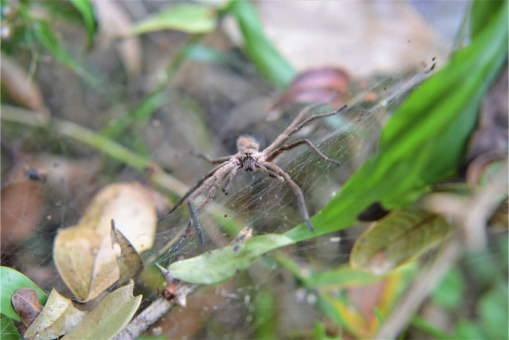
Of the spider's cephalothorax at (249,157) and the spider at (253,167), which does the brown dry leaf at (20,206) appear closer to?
the spider at (253,167)

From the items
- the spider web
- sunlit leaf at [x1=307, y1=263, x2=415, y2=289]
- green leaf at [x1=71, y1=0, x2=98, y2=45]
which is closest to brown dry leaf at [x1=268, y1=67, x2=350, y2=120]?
the spider web

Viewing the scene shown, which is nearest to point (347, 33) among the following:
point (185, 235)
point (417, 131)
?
point (417, 131)

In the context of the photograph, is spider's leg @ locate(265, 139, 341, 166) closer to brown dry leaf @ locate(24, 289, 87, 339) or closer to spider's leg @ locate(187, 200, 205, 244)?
spider's leg @ locate(187, 200, 205, 244)

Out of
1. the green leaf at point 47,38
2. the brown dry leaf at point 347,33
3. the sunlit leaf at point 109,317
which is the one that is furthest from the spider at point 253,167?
the green leaf at point 47,38

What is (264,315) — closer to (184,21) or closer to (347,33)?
(184,21)

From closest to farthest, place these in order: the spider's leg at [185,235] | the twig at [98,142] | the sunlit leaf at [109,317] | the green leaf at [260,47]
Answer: the sunlit leaf at [109,317] → the spider's leg at [185,235] → the twig at [98,142] → the green leaf at [260,47]

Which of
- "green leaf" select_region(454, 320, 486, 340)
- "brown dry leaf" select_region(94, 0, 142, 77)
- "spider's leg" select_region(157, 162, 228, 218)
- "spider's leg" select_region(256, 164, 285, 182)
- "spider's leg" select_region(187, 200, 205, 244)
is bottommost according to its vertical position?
"green leaf" select_region(454, 320, 486, 340)
